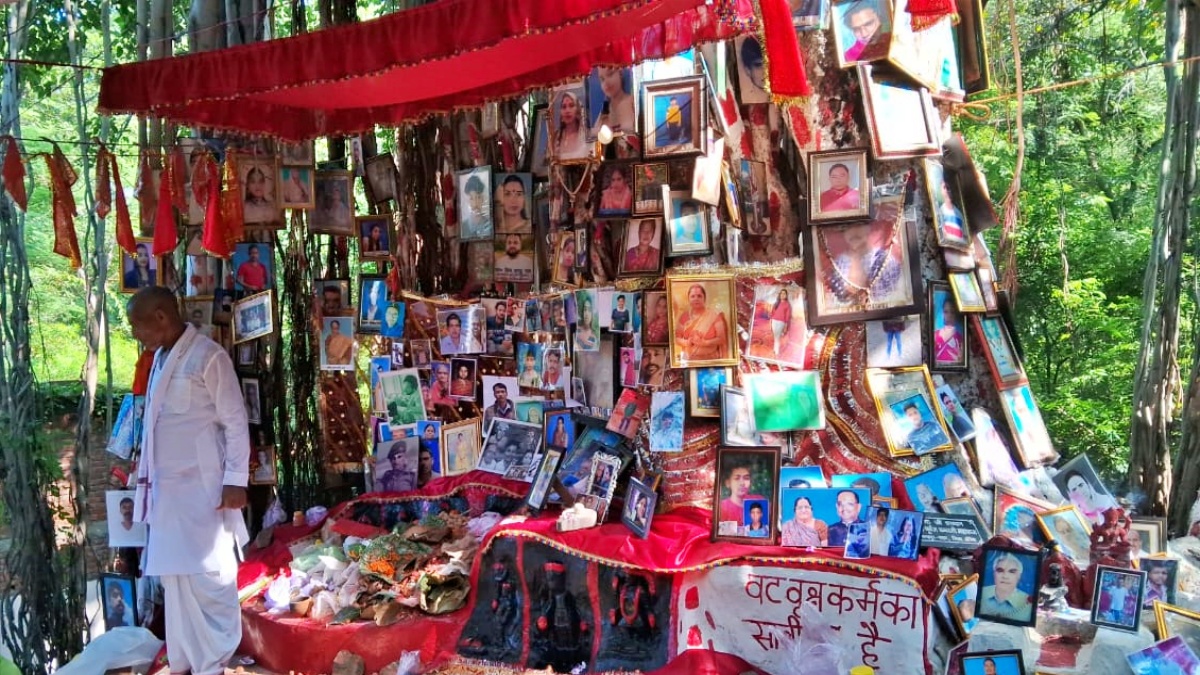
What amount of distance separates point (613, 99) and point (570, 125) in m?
0.24

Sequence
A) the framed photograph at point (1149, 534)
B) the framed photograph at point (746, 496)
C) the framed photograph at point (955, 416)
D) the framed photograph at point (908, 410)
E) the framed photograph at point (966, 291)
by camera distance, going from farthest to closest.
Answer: the framed photograph at point (966, 291) < the framed photograph at point (955, 416) < the framed photograph at point (908, 410) < the framed photograph at point (746, 496) < the framed photograph at point (1149, 534)

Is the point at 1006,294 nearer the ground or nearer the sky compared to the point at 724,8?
nearer the ground

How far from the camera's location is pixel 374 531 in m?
4.58

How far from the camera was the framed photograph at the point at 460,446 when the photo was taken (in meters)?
4.77

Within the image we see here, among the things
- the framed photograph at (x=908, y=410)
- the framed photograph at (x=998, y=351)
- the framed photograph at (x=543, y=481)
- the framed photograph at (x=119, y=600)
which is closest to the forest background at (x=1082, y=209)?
the framed photograph at (x=119, y=600)

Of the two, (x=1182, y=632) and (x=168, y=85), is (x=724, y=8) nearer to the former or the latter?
(x=168, y=85)

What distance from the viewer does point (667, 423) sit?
3900mm

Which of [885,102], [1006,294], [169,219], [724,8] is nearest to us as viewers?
[724,8]

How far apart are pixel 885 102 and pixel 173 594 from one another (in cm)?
347

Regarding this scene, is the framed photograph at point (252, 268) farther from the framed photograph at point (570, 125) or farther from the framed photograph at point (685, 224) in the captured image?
the framed photograph at point (685, 224)

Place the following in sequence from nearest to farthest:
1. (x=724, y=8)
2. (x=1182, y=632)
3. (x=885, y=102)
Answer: (x=1182, y=632)
(x=724, y=8)
(x=885, y=102)

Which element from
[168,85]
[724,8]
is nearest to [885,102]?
[724,8]

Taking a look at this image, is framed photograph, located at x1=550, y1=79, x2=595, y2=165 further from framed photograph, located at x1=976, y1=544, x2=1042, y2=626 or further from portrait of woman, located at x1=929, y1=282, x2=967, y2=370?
framed photograph, located at x1=976, y1=544, x2=1042, y2=626

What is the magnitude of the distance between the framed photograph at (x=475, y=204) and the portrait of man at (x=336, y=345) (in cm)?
80
